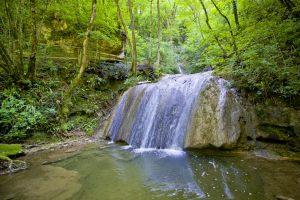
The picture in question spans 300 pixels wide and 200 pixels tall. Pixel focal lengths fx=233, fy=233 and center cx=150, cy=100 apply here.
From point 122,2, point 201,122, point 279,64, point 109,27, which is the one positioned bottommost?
point 201,122

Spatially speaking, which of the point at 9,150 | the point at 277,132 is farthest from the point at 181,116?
the point at 9,150

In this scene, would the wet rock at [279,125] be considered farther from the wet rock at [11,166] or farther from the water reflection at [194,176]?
the wet rock at [11,166]

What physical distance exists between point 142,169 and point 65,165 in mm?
1800

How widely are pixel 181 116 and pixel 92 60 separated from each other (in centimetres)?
675

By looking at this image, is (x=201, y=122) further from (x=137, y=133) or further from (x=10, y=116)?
(x=10, y=116)

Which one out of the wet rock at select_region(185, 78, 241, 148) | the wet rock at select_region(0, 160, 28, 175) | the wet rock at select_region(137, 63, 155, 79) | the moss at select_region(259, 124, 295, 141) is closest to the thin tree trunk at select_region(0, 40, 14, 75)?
the wet rock at select_region(0, 160, 28, 175)

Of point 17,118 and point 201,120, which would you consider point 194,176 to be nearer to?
point 201,120

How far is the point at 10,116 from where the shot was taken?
7082 millimetres

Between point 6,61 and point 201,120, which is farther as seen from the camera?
point 6,61

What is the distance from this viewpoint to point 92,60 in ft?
38.5

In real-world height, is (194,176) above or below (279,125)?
below

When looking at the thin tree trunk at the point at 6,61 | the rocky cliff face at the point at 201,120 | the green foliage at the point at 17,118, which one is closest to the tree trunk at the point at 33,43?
the thin tree trunk at the point at 6,61

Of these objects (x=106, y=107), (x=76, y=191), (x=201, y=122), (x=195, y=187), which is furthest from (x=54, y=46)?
(x=195, y=187)

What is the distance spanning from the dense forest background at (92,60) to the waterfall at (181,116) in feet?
2.39
